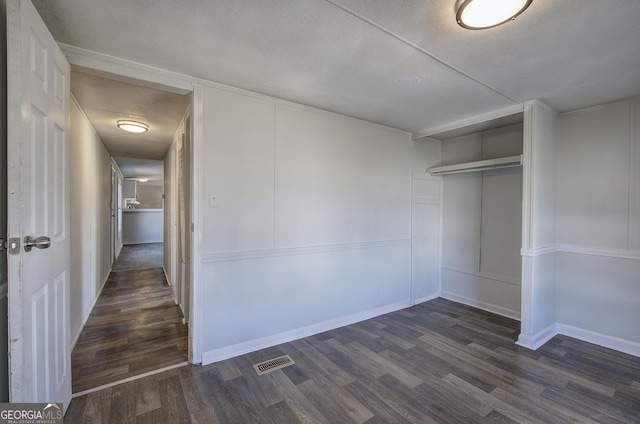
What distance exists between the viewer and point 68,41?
1.83 m

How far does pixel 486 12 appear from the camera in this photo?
1.47m

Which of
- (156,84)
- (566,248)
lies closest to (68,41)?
(156,84)

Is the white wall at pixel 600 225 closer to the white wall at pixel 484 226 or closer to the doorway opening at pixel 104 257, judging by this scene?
the white wall at pixel 484 226

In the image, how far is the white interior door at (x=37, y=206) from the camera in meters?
1.25

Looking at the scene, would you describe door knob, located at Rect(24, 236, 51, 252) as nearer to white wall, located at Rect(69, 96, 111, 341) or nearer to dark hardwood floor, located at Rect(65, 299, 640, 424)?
dark hardwood floor, located at Rect(65, 299, 640, 424)

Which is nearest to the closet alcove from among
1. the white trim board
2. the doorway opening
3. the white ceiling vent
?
the white trim board

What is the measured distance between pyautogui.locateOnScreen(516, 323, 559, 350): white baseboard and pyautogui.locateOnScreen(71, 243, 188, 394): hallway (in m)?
3.13

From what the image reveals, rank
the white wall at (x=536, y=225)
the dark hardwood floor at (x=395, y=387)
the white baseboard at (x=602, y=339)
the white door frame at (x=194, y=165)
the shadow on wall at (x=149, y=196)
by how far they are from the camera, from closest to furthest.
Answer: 1. the dark hardwood floor at (x=395, y=387)
2. the white door frame at (x=194, y=165)
3. the white baseboard at (x=602, y=339)
4. the white wall at (x=536, y=225)
5. the shadow on wall at (x=149, y=196)

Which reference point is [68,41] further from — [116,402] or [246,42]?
[116,402]

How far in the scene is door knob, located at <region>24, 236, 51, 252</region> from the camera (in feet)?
4.31

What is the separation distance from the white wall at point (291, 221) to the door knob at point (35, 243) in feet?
3.56

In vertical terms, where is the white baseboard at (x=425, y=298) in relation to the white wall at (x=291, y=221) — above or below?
below

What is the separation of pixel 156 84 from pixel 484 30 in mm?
2309

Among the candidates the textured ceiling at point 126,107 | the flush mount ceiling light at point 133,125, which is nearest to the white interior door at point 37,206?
the textured ceiling at point 126,107
